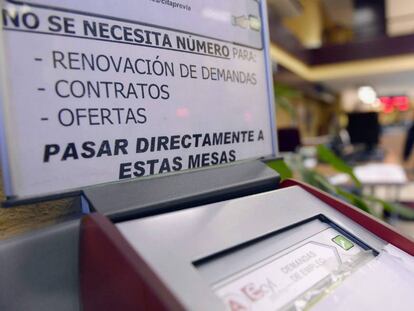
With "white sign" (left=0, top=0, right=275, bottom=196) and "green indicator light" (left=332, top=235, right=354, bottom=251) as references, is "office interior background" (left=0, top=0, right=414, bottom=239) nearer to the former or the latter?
"white sign" (left=0, top=0, right=275, bottom=196)

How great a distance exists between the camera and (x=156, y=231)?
338 mm

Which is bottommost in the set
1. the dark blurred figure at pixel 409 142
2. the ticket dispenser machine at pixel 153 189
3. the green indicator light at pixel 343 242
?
the dark blurred figure at pixel 409 142

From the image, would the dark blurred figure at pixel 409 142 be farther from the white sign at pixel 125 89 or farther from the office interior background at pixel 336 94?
the white sign at pixel 125 89

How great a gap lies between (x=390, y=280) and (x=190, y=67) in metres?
0.38

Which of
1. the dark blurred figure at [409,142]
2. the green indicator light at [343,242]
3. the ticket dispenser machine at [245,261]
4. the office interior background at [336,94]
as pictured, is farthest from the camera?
the dark blurred figure at [409,142]

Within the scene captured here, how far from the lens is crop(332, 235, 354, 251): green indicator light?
18.0 inches

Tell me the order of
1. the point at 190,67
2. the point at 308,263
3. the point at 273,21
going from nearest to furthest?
the point at 308,263, the point at 190,67, the point at 273,21

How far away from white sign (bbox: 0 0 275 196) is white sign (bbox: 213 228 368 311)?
185 millimetres

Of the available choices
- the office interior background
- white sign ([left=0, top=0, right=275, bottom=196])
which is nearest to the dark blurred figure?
the office interior background

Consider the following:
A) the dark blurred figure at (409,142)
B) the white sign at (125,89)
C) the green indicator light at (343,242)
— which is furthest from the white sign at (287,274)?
the dark blurred figure at (409,142)

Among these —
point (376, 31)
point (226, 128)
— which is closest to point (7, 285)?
point (226, 128)

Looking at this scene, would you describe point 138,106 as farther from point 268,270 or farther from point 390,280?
point 390,280

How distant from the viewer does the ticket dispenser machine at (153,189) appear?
33 centimetres

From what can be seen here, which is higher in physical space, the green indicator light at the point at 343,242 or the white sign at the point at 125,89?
the white sign at the point at 125,89
